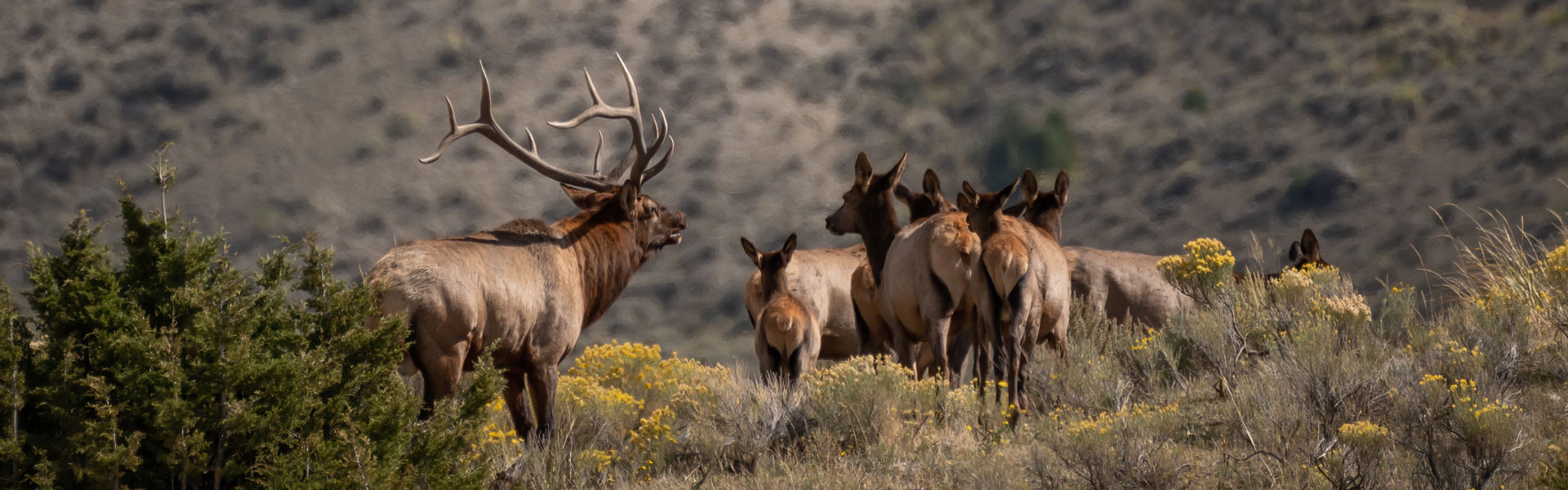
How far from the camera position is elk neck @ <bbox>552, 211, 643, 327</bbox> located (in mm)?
8445

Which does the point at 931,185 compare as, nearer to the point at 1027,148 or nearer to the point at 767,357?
the point at 767,357

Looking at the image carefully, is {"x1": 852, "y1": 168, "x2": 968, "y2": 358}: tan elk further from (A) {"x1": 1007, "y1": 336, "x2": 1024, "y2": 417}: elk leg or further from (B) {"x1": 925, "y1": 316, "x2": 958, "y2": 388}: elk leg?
(A) {"x1": 1007, "y1": 336, "x2": 1024, "y2": 417}: elk leg

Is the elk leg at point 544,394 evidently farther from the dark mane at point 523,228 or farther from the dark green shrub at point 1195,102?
the dark green shrub at point 1195,102

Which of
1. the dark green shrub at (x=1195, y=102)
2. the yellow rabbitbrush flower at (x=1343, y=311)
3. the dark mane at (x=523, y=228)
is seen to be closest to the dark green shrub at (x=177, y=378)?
the dark mane at (x=523, y=228)

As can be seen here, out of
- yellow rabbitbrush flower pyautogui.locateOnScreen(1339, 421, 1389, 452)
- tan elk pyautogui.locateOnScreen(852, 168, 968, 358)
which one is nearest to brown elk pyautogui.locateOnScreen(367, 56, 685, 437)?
tan elk pyautogui.locateOnScreen(852, 168, 968, 358)

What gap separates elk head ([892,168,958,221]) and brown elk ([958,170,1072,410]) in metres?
0.97

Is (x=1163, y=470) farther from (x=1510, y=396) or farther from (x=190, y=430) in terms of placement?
(x=190, y=430)

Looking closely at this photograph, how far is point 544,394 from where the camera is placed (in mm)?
Result: 7637

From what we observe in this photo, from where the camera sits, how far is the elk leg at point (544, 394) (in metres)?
7.59

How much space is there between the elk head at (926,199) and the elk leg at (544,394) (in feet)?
10.9

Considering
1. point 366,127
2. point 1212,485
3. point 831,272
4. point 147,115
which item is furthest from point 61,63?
point 1212,485

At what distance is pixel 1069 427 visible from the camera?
6.47 meters

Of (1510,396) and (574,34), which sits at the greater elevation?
(574,34)

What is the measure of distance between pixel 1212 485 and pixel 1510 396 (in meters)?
1.91
